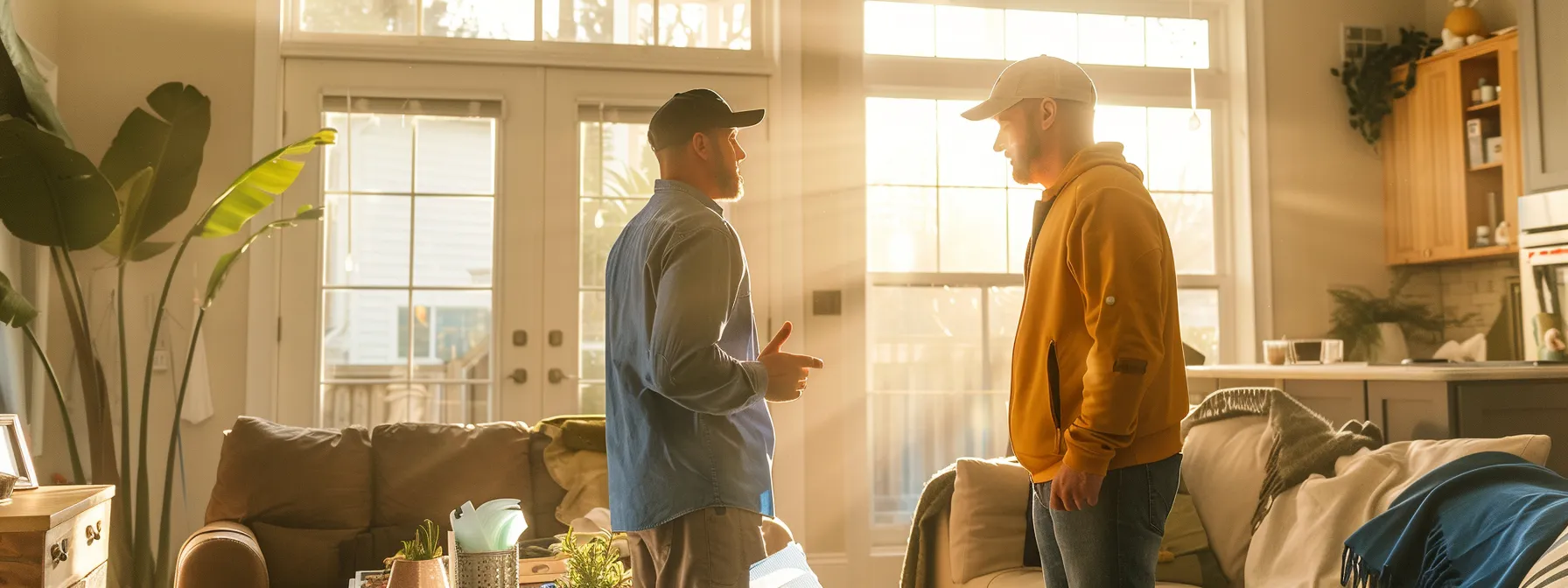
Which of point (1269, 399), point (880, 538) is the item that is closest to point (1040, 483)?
point (1269, 399)

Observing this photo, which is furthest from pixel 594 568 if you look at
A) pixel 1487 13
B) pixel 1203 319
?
pixel 1487 13

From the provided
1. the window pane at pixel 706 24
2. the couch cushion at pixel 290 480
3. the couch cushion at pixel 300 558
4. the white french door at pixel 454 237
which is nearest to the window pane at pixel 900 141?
the window pane at pixel 706 24

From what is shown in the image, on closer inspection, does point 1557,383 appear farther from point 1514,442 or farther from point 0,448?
point 0,448

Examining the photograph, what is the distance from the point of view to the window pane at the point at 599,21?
455 centimetres

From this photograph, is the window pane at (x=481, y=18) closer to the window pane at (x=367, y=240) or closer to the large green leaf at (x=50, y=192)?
the window pane at (x=367, y=240)

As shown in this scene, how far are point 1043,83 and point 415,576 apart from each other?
144cm

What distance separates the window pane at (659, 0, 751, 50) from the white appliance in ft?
10.2

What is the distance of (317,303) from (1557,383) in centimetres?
414

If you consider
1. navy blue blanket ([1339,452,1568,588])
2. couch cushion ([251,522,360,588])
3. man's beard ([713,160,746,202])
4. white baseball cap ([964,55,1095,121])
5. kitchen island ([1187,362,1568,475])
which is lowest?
couch cushion ([251,522,360,588])

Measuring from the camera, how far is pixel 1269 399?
10.4 ft

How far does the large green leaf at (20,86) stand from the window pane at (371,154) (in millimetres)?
956

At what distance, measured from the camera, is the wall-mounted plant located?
5.04 meters

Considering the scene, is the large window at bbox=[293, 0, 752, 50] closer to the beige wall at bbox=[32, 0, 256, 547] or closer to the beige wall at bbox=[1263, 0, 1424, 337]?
the beige wall at bbox=[32, 0, 256, 547]

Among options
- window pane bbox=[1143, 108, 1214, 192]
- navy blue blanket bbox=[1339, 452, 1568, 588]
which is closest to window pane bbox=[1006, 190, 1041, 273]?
window pane bbox=[1143, 108, 1214, 192]
